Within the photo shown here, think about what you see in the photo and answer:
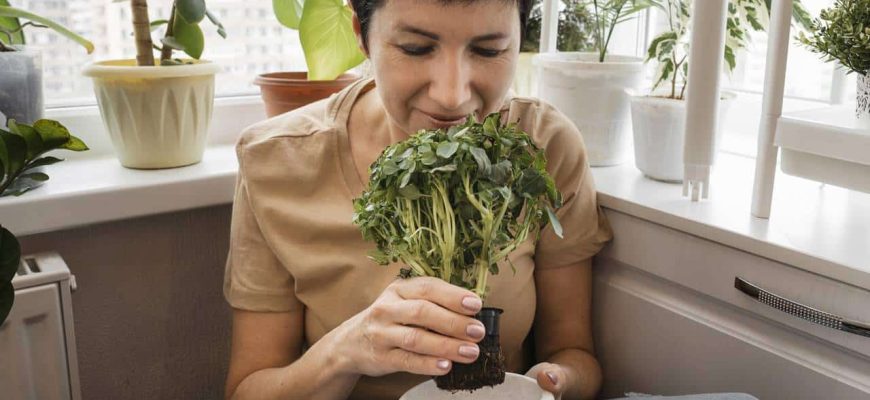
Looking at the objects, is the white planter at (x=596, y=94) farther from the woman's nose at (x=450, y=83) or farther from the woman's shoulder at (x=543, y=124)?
the woman's nose at (x=450, y=83)

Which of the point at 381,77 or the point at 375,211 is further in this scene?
the point at 381,77

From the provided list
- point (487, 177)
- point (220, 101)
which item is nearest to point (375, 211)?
point (487, 177)

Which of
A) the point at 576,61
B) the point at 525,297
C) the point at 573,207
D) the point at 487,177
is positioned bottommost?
the point at 525,297

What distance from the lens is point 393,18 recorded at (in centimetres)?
92

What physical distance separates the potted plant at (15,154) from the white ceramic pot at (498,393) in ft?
1.70

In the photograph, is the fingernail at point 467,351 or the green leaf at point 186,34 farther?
the green leaf at point 186,34

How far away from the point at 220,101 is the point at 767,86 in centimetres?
104

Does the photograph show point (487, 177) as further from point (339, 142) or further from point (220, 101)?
point (220, 101)

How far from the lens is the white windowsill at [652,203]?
0.91 metres

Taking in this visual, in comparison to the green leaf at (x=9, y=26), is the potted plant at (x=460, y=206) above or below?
below

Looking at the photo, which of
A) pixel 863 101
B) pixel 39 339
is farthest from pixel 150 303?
pixel 863 101

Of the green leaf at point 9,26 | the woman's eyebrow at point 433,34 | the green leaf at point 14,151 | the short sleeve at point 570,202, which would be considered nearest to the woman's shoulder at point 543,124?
the short sleeve at point 570,202

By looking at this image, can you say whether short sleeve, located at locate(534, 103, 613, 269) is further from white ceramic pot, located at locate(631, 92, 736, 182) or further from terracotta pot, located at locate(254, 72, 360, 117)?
terracotta pot, located at locate(254, 72, 360, 117)

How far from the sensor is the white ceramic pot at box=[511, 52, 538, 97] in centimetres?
147
